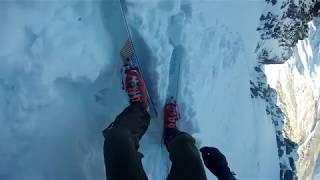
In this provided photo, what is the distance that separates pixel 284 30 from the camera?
2699mm

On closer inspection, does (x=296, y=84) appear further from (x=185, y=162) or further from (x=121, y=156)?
(x=121, y=156)

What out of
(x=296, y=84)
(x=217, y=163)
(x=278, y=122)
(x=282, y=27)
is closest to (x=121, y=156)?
(x=217, y=163)

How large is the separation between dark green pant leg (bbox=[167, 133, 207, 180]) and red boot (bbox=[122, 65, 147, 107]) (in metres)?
0.37

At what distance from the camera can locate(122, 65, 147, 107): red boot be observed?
1924mm

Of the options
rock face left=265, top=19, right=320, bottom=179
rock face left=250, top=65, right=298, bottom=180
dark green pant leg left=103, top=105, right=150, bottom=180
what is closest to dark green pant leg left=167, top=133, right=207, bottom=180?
dark green pant leg left=103, top=105, right=150, bottom=180

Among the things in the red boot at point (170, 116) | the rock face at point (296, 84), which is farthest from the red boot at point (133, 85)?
the rock face at point (296, 84)

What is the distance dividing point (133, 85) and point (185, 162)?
54cm

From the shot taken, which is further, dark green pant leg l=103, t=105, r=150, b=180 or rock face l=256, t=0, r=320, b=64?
rock face l=256, t=0, r=320, b=64

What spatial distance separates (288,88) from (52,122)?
194cm

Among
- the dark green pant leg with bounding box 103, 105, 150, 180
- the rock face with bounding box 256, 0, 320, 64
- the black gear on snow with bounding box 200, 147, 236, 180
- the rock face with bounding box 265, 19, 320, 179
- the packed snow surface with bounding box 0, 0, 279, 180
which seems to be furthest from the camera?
the rock face with bounding box 265, 19, 320, 179

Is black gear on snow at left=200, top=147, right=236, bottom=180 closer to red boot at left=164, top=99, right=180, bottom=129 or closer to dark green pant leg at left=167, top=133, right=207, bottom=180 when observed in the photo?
red boot at left=164, top=99, right=180, bottom=129

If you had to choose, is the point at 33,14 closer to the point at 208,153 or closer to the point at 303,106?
the point at 208,153

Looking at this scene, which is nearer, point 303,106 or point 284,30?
point 284,30

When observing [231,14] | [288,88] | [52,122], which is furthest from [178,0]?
[288,88]
